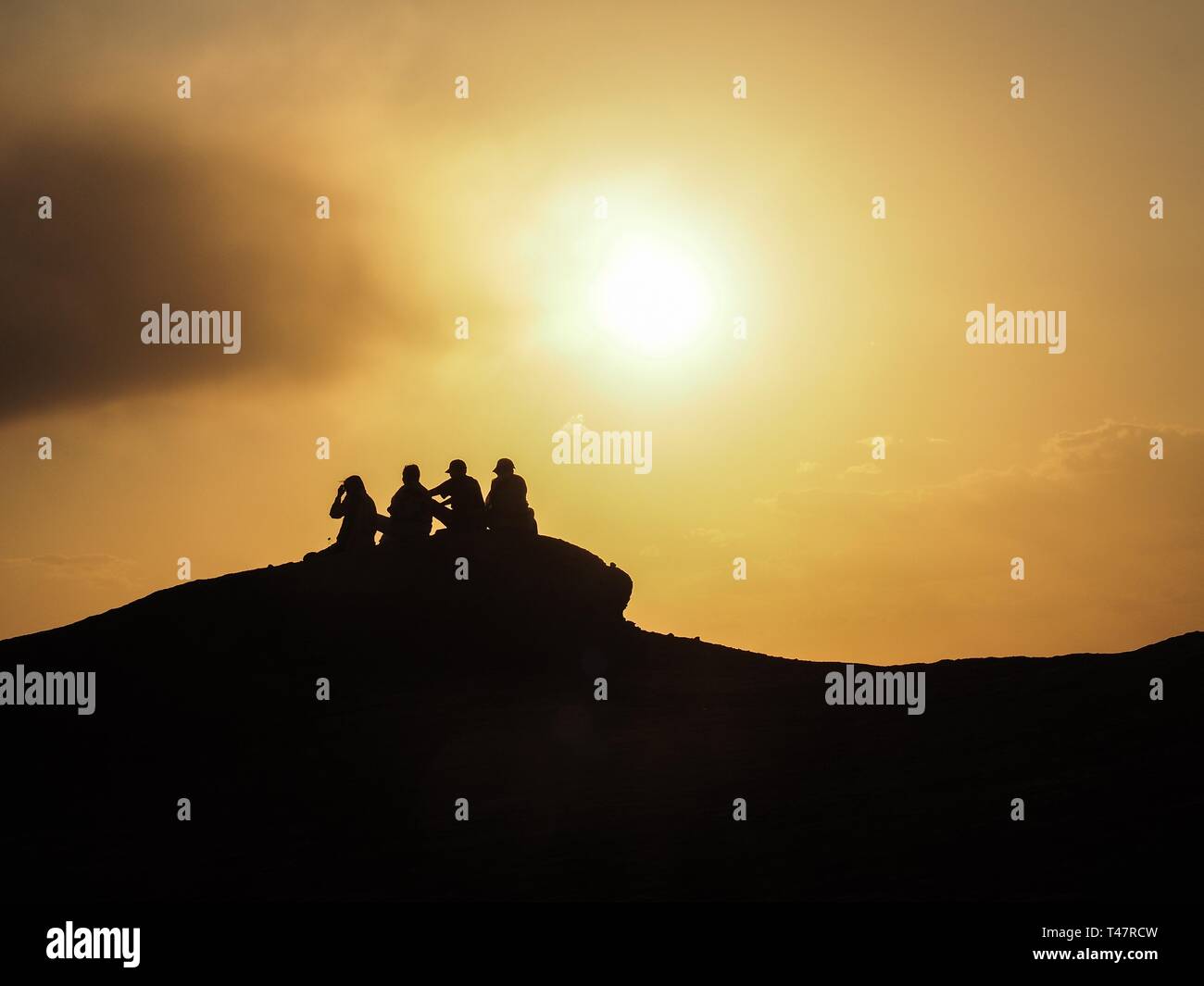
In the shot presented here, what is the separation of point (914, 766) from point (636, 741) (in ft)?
15.0

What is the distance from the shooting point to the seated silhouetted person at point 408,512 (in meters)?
26.7

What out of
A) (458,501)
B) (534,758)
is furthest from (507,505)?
(534,758)

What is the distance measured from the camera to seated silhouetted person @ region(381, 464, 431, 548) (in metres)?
26.7

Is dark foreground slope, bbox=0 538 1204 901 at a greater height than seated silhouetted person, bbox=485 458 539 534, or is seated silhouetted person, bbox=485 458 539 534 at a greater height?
seated silhouetted person, bbox=485 458 539 534

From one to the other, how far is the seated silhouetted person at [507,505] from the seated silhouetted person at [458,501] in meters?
0.28

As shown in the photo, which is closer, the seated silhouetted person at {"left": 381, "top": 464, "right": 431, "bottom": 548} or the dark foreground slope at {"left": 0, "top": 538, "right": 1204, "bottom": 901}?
the dark foreground slope at {"left": 0, "top": 538, "right": 1204, "bottom": 901}

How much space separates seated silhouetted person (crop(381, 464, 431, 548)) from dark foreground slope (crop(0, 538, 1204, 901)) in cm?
54

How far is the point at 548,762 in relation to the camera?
80.3ft

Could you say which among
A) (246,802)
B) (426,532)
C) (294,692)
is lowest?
(246,802)

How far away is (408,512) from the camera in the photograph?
26656mm
